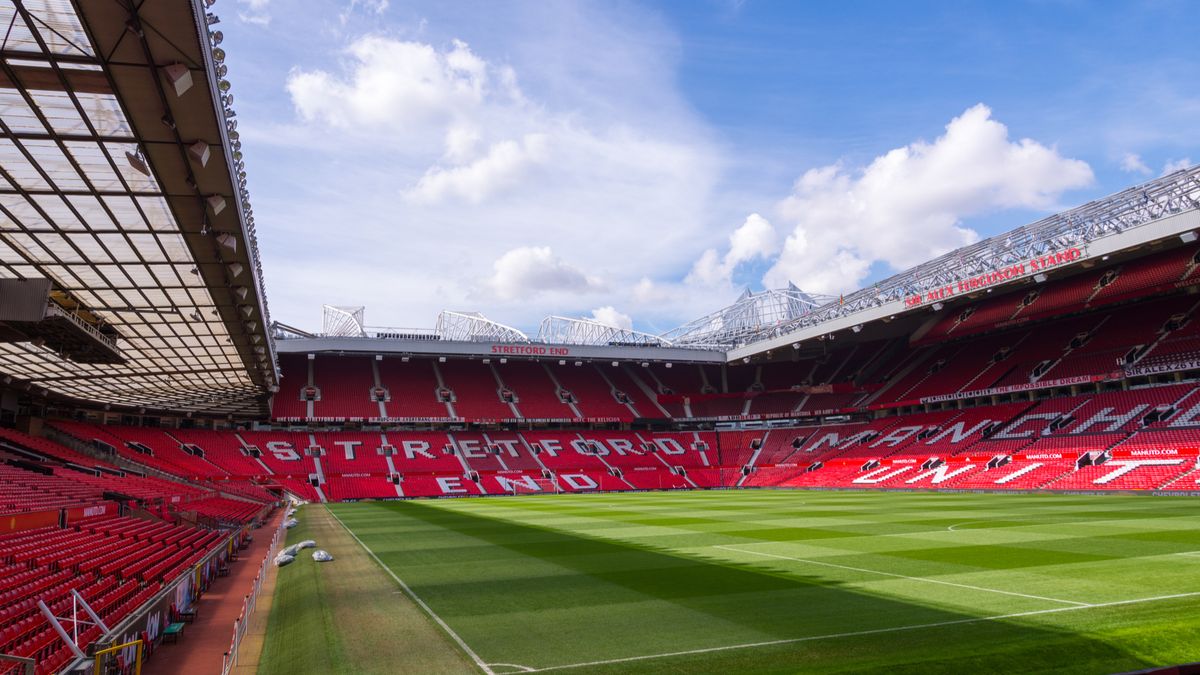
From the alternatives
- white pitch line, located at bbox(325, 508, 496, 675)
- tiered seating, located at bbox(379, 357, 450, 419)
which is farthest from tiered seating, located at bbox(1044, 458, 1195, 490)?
tiered seating, located at bbox(379, 357, 450, 419)

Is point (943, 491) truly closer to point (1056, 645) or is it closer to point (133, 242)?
point (1056, 645)

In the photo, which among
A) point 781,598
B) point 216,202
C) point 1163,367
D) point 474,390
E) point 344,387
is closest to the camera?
point 781,598

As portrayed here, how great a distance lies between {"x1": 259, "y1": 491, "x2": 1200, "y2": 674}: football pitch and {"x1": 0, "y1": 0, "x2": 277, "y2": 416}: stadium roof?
27.4 feet

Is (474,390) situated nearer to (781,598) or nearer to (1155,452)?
(1155,452)

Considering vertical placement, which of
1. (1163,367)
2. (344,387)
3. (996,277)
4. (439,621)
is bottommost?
(439,621)

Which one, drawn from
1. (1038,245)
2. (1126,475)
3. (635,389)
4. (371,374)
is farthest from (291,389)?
(1126,475)

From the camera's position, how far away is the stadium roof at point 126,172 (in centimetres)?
923

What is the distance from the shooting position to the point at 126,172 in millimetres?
12859

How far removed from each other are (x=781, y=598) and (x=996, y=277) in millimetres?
32656

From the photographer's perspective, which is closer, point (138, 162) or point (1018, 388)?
point (138, 162)

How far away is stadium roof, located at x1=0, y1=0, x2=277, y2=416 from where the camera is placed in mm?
9227

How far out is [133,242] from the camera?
54.1ft

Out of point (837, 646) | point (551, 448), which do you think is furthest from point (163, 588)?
point (551, 448)

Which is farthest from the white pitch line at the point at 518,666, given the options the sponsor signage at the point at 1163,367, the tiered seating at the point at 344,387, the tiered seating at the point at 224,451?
the tiered seating at the point at 344,387
